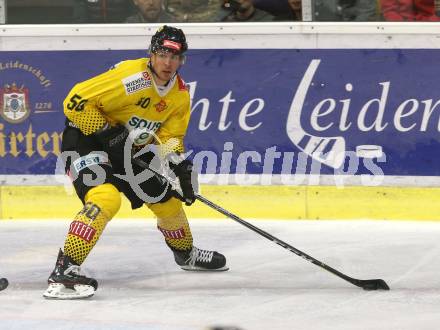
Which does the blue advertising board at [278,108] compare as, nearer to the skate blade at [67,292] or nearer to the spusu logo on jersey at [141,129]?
the spusu logo on jersey at [141,129]

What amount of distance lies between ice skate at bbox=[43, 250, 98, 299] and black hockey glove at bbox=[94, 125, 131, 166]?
1.90 ft

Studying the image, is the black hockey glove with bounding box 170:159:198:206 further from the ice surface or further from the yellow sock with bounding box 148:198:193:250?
the ice surface

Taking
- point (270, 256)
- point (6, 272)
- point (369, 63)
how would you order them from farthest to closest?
point (369, 63) < point (270, 256) < point (6, 272)

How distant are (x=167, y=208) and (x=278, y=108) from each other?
182cm

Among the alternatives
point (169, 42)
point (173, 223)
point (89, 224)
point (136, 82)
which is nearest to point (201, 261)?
point (173, 223)

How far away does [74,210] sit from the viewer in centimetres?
707

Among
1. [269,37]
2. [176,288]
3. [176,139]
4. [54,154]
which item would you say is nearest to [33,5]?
[54,154]

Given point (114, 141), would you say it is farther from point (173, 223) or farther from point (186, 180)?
point (173, 223)

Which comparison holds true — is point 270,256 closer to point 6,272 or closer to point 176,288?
point 176,288

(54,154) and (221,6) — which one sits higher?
(221,6)

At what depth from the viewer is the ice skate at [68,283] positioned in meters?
4.86

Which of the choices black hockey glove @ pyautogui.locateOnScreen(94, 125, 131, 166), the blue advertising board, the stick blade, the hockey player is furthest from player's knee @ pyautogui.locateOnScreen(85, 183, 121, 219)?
the blue advertising board

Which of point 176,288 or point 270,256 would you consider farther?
point 270,256

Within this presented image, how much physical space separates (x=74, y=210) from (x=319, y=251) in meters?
1.79
